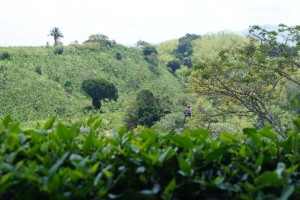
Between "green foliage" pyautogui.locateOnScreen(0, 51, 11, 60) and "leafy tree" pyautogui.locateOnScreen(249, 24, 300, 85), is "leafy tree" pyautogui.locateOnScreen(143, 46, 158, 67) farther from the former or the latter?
"leafy tree" pyautogui.locateOnScreen(249, 24, 300, 85)

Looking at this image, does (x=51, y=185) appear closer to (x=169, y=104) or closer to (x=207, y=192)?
(x=207, y=192)

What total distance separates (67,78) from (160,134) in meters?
41.3

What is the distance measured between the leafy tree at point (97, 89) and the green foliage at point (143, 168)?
120 ft

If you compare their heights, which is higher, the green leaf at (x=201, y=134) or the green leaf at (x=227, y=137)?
the green leaf at (x=201, y=134)

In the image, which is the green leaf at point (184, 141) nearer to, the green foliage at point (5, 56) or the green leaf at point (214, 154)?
the green leaf at point (214, 154)

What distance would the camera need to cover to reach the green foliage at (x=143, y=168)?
1106mm

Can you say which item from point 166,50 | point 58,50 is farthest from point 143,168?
point 166,50

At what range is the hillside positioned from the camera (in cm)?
3469

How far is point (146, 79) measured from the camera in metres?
47.8

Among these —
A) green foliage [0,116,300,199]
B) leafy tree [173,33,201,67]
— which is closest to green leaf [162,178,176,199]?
green foliage [0,116,300,199]

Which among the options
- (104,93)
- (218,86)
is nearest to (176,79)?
(104,93)

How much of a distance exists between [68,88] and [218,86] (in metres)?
30.1

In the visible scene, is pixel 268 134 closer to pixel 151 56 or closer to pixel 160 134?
pixel 160 134

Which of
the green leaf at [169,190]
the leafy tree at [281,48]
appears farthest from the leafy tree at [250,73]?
the green leaf at [169,190]
